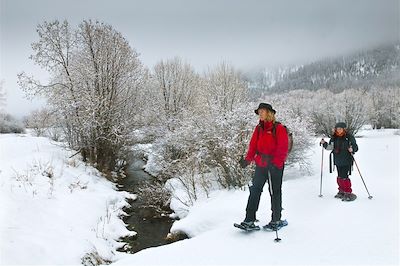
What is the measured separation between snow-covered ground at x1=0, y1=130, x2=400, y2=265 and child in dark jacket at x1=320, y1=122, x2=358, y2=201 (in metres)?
0.42

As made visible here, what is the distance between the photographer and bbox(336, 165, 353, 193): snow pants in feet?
25.5

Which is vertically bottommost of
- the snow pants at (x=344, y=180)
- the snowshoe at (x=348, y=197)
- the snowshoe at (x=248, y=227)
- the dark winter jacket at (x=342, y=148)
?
the snowshoe at (x=248, y=227)

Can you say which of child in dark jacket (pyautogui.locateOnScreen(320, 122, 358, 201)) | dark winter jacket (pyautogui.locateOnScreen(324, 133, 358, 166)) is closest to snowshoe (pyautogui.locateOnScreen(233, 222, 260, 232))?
child in dark jacket (pyautogui.locateOnScreen(320, 122, 358, 201))

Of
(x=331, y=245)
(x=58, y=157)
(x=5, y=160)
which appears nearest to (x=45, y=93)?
(x=58, y=157)

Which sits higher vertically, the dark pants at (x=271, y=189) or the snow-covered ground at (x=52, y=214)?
the dark pants at (x=271, y=189)

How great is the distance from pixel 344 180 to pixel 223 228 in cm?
321

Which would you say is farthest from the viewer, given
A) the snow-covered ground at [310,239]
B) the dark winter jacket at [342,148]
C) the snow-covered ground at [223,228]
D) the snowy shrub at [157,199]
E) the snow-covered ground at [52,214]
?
the snowy shrub at [157,199]

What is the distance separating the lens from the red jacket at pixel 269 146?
5984 mm

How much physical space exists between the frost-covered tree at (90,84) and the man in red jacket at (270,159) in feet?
47.2

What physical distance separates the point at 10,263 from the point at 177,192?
33.4 feet

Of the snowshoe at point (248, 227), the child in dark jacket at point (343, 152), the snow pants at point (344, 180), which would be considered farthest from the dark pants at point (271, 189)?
the snow pants at point (344, 180)

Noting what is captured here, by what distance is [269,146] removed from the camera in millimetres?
6078

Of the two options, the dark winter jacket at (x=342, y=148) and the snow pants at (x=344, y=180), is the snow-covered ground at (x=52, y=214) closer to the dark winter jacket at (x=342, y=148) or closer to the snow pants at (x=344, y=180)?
the snow pants at (x=344, y=180)

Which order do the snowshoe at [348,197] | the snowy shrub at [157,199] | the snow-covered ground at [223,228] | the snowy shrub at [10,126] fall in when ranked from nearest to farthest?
the snow-covered ground at [223,228] < the snowshoe at [348,197] < the snowy shrub at [157,199] < the snowy shrub at [10,126]
